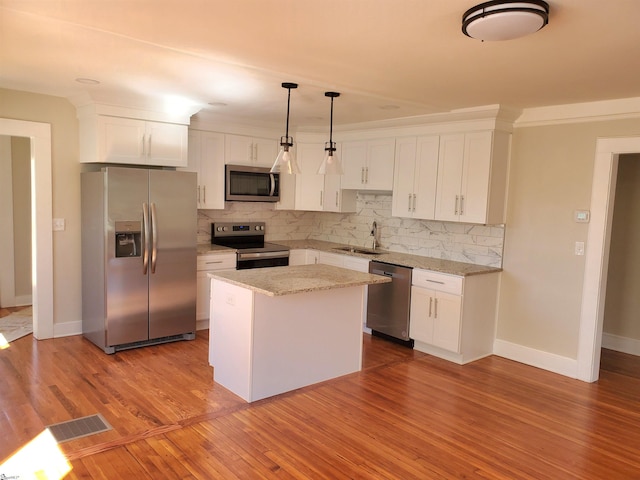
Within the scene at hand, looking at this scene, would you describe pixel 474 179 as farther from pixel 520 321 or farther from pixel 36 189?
pixel 36 189

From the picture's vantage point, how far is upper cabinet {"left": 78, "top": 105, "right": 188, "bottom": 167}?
14.6 ft

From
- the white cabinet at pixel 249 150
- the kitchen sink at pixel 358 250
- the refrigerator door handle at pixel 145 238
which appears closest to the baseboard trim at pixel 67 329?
the refrigerator door handle at pixel 145 238

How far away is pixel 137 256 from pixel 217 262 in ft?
3.11

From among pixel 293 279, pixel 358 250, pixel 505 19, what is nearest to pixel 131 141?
pixel 293 279

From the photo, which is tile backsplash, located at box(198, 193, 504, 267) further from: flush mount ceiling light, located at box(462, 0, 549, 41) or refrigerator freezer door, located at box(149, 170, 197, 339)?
flush mount ceiling light, located at box(462, 0, 549, 41)

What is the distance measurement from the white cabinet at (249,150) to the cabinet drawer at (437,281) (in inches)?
94.0

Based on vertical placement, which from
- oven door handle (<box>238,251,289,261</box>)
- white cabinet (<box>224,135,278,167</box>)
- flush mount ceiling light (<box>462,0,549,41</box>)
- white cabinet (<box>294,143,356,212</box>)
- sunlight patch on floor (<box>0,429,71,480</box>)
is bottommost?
sunlight patch on floor (<box>0,429,71,480</box>)

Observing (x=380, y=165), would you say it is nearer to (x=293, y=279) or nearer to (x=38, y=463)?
(x=293, y=279)

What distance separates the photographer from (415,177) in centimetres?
509

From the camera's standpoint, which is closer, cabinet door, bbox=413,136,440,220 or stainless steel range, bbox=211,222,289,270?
cabinet door, bbox=413,136,440,220

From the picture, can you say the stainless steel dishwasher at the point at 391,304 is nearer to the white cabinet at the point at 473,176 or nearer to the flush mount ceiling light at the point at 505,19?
the white cabinet at the point at 473,176

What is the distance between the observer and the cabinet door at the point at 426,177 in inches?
193

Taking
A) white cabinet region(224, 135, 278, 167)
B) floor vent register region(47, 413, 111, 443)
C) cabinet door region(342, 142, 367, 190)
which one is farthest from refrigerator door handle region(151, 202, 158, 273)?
cabinet door region(342, 142, 367, 190)

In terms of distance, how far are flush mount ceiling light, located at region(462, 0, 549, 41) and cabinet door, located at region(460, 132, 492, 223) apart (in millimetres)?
2284
